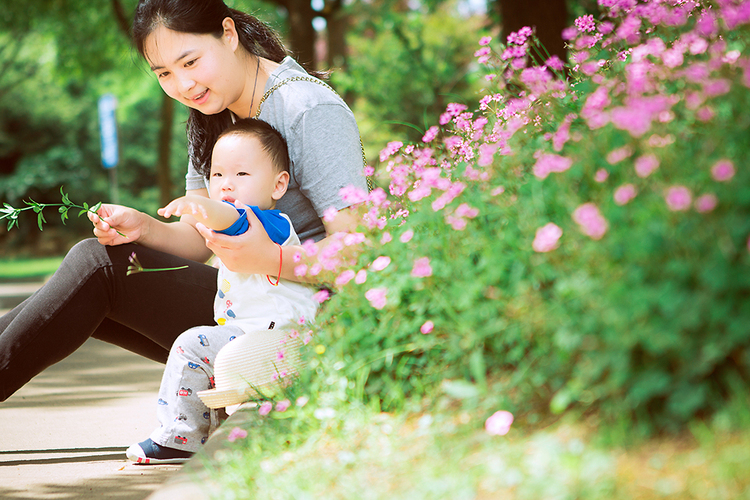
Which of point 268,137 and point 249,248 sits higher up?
point 268,137

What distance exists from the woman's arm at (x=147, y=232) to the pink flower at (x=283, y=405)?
1.03m

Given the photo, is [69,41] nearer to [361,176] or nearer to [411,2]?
[411,2]

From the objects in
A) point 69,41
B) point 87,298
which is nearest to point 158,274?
point 87,298

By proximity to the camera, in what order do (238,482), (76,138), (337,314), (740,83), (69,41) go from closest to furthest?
(740,83) → (238,482) → (337,314) → (69,41) → (76,138)

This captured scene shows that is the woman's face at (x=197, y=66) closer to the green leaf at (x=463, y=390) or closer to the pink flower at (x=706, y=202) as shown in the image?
the green leaf at (x=463, y=390)

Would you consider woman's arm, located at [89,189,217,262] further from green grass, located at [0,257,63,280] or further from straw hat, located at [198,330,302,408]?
green grass, located at [0,257,63,280]

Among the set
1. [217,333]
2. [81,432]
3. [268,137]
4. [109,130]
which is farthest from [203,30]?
[109,130]

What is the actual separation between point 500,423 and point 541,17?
5.03 m

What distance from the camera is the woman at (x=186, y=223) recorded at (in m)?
2.51

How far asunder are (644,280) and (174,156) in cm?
2523

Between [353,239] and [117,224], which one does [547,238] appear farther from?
[117,224]

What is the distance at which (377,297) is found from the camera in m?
1.70

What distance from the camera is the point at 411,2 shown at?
1978 cm

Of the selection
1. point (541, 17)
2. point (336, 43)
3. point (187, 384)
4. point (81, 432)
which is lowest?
point (336, 43)
